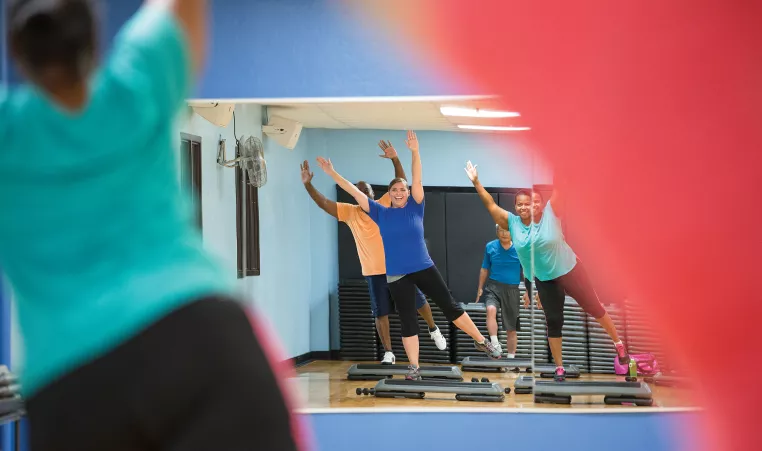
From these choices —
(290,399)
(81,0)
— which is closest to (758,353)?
(290,399)

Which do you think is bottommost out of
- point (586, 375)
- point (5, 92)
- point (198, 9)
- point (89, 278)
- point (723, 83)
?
point (586, 375)

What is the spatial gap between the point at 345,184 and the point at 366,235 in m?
0.39

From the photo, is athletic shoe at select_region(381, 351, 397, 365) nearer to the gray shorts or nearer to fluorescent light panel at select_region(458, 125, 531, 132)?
the gray shorts

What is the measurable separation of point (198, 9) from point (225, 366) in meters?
0.51

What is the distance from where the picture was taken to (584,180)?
411 cm

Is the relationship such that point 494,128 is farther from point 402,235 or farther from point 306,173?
point 306,173

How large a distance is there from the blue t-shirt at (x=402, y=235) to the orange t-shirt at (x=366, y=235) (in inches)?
1.5

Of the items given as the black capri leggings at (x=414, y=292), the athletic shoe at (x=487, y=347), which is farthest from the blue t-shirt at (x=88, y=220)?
the athletic shoe at (x=487, y=347)

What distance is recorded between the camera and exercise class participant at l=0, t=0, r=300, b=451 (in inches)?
37.6

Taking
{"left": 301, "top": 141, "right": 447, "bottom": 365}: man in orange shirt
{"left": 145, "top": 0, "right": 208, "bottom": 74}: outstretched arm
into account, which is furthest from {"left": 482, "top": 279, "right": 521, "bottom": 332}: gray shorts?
{"left": 145, "top": 0, "right": 208, "bottom": 74}: outstretched arm

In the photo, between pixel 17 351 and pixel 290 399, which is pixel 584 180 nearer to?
pixel 17 351

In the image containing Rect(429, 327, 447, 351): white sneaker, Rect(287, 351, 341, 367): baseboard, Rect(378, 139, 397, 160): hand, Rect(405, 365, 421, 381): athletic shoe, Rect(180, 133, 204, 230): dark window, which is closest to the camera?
Rect(180, 133, 204, 230): dark window

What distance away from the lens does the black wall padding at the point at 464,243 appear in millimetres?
5781

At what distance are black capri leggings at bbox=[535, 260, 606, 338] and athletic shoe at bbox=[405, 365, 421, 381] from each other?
101 centimetres
